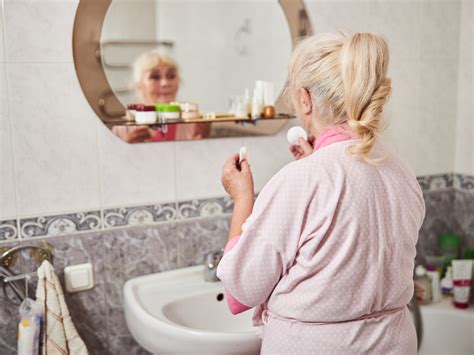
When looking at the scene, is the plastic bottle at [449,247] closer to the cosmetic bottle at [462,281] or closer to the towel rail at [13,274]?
the cosmetic bottle at [462,281]

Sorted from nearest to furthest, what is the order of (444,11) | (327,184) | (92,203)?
(327,184) → (92,203) → (444,11)

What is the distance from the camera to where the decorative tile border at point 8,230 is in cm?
143

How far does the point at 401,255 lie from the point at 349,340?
0.21 metres

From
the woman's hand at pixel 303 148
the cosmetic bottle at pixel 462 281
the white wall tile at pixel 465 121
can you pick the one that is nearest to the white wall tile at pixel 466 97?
the white wall tile at pixel 465 121

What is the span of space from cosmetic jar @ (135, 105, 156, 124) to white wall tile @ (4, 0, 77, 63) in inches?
9.1

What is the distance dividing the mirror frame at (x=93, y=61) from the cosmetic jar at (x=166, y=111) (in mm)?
107

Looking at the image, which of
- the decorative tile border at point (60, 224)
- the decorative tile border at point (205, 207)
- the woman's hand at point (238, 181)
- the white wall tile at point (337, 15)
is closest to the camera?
the woman's hand at point (238, 181)

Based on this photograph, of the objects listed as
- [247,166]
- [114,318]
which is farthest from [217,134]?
[114,318]

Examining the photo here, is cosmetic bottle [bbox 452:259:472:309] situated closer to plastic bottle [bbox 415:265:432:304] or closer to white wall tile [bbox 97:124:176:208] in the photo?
plastic bottle [bbox 415:265:432:304]

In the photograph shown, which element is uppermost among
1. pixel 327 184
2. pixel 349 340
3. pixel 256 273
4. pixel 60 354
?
pixel 327 184

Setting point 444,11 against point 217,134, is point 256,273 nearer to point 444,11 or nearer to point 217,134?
point 217,134

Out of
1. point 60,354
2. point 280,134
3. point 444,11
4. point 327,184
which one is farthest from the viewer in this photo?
point 444,11

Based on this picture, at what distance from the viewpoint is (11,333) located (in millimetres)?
1462

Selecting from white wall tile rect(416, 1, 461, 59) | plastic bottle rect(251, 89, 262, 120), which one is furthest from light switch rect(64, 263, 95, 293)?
white wall tile rect(416, 1, 461, 59)
